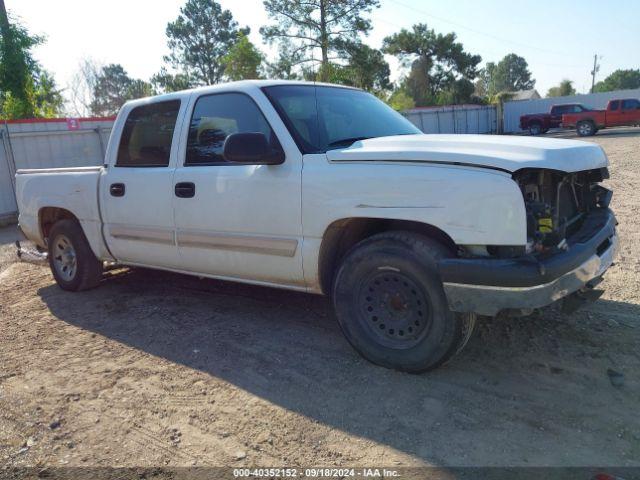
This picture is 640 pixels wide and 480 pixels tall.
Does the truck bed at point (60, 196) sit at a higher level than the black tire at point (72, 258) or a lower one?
higher

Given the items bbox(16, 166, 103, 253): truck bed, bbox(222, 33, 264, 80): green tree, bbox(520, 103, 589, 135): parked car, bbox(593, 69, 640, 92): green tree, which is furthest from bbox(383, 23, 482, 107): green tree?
bbox(593, 69, 640, 92): green tree

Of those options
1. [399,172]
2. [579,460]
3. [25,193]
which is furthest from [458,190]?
[25,193]

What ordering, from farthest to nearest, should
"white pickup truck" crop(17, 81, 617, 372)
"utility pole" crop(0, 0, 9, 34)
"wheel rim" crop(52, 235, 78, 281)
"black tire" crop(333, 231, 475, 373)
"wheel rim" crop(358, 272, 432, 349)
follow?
"utility pole" crop(0, 0, 9, 34)
"wheel rim" crop(52, 235, 78, 281)
"wheel rim" crop(358, 272, 432, 349)
"black tire" crop(333, 231, 475, 373)
"white pickup truck" crop(17, 81, 617, 372)


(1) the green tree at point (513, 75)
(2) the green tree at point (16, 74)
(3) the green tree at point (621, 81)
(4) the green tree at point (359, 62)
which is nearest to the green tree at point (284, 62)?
(4) the green tree at point (359, 62)

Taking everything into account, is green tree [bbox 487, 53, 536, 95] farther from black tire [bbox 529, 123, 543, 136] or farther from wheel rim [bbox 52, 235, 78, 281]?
wheel rim [bbox 52, 235, 78, 281]

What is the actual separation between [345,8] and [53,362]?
1258 inches

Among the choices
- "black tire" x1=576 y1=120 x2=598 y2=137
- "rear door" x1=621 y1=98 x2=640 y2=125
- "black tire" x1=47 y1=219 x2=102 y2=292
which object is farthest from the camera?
"black tire" x1=576 y1=120 x2=598 y2=137

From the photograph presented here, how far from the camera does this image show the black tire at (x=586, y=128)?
29.2 meters

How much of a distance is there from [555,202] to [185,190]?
2.76 meters

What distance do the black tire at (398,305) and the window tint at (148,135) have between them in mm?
2122

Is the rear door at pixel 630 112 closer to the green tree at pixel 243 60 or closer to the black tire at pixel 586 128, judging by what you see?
the black tire at pixel 586 128

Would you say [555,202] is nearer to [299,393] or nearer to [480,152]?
[480,152]

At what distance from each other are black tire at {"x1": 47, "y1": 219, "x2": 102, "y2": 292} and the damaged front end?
405cm

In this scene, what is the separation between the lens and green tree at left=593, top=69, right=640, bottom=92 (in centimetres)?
9670
